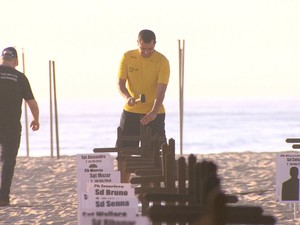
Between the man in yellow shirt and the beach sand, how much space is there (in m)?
1.14

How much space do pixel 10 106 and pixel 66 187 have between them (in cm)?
282

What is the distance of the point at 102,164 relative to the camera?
812 cm

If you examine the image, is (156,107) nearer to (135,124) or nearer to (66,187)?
(135,124)

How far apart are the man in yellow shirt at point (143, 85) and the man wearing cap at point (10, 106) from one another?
4.84 ft

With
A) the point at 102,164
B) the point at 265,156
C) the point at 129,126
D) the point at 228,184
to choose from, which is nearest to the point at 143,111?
the point at 129,126

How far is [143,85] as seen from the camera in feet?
33.6

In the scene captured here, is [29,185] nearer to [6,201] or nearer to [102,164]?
[6,201]

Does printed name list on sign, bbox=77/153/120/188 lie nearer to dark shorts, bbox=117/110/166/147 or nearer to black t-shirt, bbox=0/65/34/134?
dark shorts, bbox=117/110/166/147

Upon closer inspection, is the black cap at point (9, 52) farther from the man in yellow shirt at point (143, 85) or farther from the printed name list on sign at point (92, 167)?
the printed name list on sign at point (92, 167)

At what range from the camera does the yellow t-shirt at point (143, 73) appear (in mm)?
10172

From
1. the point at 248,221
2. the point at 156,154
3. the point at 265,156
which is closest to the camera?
the point at 248,221

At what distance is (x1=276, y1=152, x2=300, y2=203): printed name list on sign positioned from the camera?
9.05 metres

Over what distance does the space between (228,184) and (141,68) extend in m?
4.21

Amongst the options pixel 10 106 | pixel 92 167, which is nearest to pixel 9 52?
pixel 10 106
